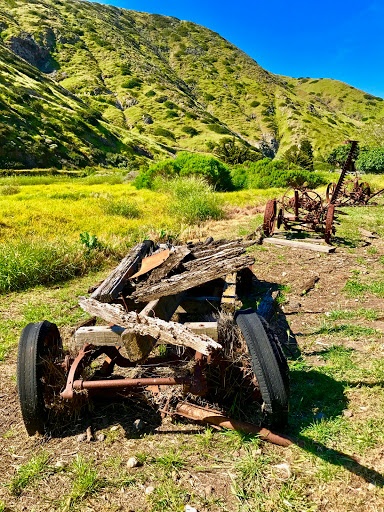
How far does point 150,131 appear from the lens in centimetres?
7475

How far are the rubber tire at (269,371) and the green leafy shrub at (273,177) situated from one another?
23445 millimetres

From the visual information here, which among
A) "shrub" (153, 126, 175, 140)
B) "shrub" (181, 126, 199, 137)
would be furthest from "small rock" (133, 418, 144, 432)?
"shrub" (181, 126, 199, 137)

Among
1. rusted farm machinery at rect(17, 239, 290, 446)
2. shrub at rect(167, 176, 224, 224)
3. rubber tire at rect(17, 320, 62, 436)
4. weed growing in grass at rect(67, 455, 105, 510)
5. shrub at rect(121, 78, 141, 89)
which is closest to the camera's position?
weed growing in grass at rect(67, 455, 105, 510)

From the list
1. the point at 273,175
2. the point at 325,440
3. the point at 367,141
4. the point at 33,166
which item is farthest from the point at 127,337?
the point at 33,166

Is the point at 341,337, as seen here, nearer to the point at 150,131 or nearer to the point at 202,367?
the point at 202,367

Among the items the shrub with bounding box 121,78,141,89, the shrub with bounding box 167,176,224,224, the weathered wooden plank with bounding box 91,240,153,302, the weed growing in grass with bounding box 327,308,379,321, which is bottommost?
the weed growing in grass with bounding box 327,308,379,321

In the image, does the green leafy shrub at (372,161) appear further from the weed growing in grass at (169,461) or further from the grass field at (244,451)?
the weed growing in grass at (169,461)

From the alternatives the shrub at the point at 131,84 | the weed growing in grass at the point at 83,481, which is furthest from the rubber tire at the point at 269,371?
the shrub at the point at 131,84

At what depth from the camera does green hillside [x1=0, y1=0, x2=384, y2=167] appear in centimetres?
4738

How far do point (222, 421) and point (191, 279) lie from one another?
54.5 inches

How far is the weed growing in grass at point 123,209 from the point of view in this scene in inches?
497

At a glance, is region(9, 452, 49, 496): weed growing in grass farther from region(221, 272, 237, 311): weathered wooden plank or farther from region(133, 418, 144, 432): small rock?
region(221, 272, 237, 311): weathered wooden plank

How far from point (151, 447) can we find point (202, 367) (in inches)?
30.6

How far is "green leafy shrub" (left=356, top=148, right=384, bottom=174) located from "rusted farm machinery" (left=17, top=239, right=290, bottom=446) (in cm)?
3557
